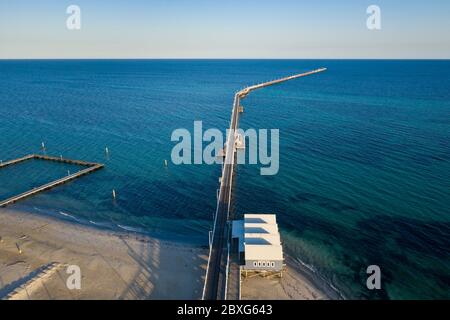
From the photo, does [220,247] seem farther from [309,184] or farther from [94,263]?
[309,184]

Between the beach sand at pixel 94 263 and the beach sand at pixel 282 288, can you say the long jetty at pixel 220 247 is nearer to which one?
the beach sand at pixel 94 263

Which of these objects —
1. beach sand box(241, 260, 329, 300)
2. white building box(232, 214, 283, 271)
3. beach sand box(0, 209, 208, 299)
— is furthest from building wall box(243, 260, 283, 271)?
beach sand box(0, 209, 208, 299)

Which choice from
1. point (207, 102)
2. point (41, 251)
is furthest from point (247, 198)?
point (207, 102)

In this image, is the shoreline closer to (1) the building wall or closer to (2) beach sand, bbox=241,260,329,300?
(2) beach sand, bbox=241,260,329,300

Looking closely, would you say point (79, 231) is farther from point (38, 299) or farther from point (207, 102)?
point (207, 102)

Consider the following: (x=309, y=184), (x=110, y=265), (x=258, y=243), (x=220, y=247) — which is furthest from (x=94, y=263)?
(x=309, y=184)

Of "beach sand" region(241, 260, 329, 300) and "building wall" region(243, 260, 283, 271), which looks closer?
"beach sand" region(241, 260, 329, 300)
